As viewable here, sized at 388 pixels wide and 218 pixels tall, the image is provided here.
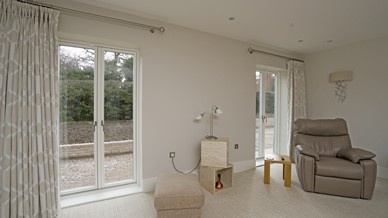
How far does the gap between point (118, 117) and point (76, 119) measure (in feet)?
1.77

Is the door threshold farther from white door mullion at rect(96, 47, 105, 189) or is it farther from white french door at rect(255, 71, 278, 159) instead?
white french door at rect(255, 71, 278, 159)

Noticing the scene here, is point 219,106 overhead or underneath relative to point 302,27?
underneath

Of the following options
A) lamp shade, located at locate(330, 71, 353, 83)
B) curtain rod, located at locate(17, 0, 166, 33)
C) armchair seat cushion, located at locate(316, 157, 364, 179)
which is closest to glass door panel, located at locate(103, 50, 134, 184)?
curtain rod, located at locate(17, 0, 166, 33)

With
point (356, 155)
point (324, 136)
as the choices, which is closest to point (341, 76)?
point (324, 136)

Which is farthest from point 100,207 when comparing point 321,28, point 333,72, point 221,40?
point 333,72

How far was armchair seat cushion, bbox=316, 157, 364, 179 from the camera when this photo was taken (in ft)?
8.57

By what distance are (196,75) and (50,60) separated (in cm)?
201

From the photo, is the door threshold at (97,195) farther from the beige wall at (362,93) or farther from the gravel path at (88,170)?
the beige wall at (362,93)

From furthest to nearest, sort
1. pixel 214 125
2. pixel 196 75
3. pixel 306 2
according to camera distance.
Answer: pixel 214 125, pixel 196 75, pixel 306 2

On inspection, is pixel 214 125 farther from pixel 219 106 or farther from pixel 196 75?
pixel 196 75

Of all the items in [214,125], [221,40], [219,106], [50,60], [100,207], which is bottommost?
[100,207]

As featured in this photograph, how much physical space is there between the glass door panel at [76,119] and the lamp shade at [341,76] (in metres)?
4.65

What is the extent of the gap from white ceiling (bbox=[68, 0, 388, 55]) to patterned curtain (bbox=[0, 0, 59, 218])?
690mm

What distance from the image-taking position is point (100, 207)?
7.84 feet
